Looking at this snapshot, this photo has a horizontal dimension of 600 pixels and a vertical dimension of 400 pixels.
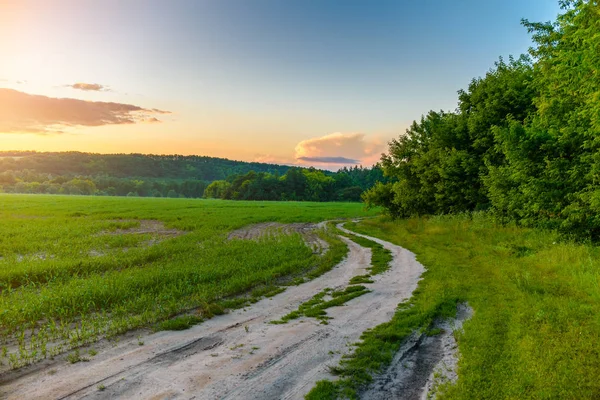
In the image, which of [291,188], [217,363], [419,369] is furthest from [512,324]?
[291,188]

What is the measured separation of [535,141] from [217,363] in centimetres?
2052

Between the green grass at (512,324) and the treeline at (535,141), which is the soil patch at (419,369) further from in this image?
the treeline at (535,141)

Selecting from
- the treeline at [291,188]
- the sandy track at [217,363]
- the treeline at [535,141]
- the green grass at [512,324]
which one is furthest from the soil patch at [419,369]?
the treeline at [291,188]

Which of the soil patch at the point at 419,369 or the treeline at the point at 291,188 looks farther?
the treeline at the point at 291,188

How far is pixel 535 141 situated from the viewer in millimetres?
19594

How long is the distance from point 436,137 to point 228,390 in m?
35.0

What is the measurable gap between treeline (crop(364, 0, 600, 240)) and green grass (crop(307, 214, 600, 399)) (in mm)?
2645

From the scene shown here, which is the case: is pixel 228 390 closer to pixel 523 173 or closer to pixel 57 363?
pixel 57 363

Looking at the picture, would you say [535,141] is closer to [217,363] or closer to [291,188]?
[217,363]

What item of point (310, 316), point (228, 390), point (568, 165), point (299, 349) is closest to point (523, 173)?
point (568, 165)

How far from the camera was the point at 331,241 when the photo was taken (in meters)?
27.9

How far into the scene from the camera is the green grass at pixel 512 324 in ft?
21.5

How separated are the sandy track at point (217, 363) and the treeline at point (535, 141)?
42.2 feet

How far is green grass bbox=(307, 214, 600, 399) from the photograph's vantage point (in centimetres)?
657
